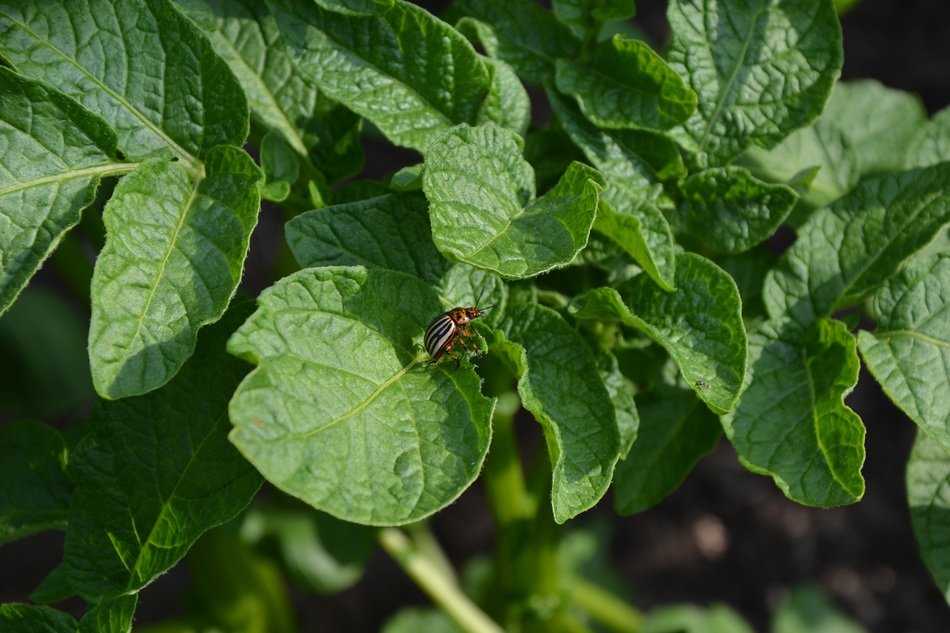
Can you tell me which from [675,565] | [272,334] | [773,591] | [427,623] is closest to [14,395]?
[427,623]

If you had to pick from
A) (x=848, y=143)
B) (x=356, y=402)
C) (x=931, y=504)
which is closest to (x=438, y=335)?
(x=356, y=402)

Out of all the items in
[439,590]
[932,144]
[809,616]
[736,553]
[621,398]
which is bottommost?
[736,553]

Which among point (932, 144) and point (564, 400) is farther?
point (932, 144)

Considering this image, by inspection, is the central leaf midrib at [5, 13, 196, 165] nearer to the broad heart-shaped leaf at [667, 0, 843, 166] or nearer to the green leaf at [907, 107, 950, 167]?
the broad heart-shaped leaf at [667, 0, 843, 166]

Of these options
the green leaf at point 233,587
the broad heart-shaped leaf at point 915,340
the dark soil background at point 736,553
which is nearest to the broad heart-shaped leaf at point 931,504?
the broad heart-shaped leaf at point 915,340

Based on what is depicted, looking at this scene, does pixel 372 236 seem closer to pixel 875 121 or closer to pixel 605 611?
pixel 875 121

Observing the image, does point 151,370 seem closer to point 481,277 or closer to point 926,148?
point 481,277

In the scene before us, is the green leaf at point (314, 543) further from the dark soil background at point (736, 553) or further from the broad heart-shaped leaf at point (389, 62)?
the broad heart-shaped leaf at point (389, 62)
